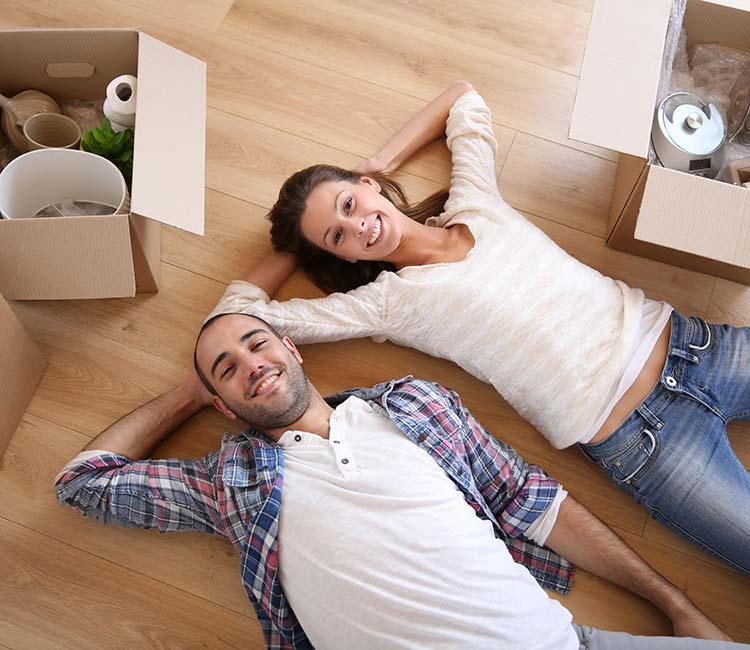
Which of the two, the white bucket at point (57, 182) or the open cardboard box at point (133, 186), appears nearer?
the open cardboard box at point (133, 186)

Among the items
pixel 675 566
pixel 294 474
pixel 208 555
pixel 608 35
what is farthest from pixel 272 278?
pixel 675 566

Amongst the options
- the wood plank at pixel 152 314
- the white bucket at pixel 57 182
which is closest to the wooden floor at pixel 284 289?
the wood plank at pixel 152 314

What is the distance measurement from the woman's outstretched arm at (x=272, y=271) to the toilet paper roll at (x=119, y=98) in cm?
41

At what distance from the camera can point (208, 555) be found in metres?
1.44

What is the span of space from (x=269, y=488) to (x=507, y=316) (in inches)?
21.4

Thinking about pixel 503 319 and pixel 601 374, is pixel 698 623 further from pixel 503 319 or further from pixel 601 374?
pixel 503 319

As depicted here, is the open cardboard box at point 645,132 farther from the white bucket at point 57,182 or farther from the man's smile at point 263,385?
the white bucket at point 57,182

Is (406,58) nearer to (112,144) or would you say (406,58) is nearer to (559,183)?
(559,183)

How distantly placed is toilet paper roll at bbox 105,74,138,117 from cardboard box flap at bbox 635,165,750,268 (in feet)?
3.39

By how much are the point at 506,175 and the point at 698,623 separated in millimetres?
1016

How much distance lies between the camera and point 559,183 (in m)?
1.74

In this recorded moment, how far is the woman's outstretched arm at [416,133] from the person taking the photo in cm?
167

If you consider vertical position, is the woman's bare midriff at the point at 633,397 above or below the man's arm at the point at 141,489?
above

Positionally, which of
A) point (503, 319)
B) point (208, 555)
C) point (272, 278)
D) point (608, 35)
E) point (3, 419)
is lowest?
point (208, 555)
